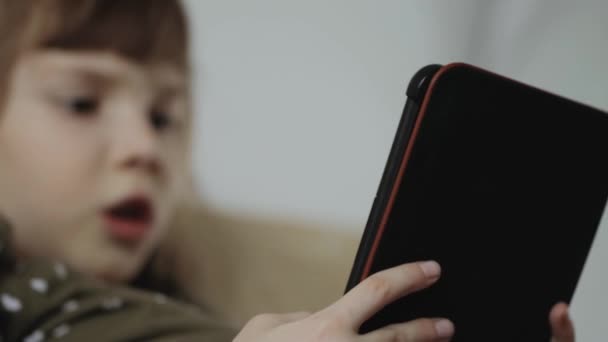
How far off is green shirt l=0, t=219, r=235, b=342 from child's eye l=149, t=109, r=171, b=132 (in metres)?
0.26

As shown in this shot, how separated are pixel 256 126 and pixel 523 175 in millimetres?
560

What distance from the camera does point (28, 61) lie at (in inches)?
34.2

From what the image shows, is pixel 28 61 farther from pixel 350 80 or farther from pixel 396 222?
pixel 396 222

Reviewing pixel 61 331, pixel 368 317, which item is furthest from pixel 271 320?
pixel 61 331

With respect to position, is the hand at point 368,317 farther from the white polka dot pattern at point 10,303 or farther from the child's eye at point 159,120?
the child's eye at point 159,120

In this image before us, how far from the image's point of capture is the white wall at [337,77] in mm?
681

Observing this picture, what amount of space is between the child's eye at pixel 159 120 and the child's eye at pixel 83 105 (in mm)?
83

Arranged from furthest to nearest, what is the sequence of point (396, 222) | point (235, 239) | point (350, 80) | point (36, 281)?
1. point (235, 239)
2. point (350, 80)
3. point (36, 281)
4. point (396, 222)

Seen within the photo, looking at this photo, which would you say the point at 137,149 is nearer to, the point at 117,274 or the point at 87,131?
the point at 87,131

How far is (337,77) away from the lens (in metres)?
0.86

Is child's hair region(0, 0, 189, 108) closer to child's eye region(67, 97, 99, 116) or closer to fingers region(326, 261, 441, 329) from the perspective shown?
child's eye region(67, 97, 99, 116)

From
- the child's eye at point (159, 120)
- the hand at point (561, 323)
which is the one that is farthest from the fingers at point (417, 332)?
the child's eye at point (159, 120)

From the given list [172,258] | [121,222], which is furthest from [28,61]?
[172,258]

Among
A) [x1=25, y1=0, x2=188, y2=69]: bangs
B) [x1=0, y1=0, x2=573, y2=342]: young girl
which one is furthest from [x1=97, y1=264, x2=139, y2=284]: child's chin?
[x1=25, y1=0, x2=188, y2=69]: bangs
